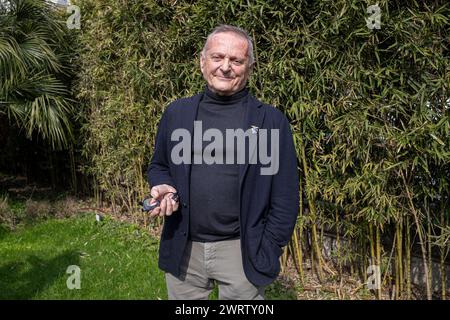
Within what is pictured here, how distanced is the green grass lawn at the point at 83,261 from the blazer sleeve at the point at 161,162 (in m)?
1.61

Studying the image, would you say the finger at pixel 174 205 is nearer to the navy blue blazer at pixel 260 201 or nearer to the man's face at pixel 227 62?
the navy blue blazer at pixel 260 201

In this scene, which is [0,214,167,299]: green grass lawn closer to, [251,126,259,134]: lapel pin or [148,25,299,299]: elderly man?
[148,25,299,299]: elderly man

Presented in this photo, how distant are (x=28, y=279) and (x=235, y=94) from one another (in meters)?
2.87

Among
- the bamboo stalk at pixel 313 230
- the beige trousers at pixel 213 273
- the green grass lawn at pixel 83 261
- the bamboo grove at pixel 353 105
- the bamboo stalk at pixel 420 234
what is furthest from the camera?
the green grass lawn at pixel 83 261

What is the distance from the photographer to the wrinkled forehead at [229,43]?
1.60 meters

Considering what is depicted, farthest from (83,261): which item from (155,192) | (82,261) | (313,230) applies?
(155,192)

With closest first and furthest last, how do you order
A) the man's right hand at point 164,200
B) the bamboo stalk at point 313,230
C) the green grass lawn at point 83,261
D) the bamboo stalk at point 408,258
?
1. the man's right hand at point 164,200
2. the bamboo stalk at point 408,258
3. the bamboo stalk at point 313,230
4. the green grass lawn at point 83,261

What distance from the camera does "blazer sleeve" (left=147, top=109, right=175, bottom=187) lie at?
1.75 meters

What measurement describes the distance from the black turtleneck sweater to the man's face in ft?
0.19

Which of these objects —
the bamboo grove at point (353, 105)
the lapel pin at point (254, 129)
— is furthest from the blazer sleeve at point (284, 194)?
the bamboo grove at point (353, 105)

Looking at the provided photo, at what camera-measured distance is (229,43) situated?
5.25ft

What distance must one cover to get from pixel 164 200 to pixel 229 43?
661mm

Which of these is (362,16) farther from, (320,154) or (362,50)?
(320,154)

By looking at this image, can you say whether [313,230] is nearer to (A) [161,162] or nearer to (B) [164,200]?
(A) [161,162]
